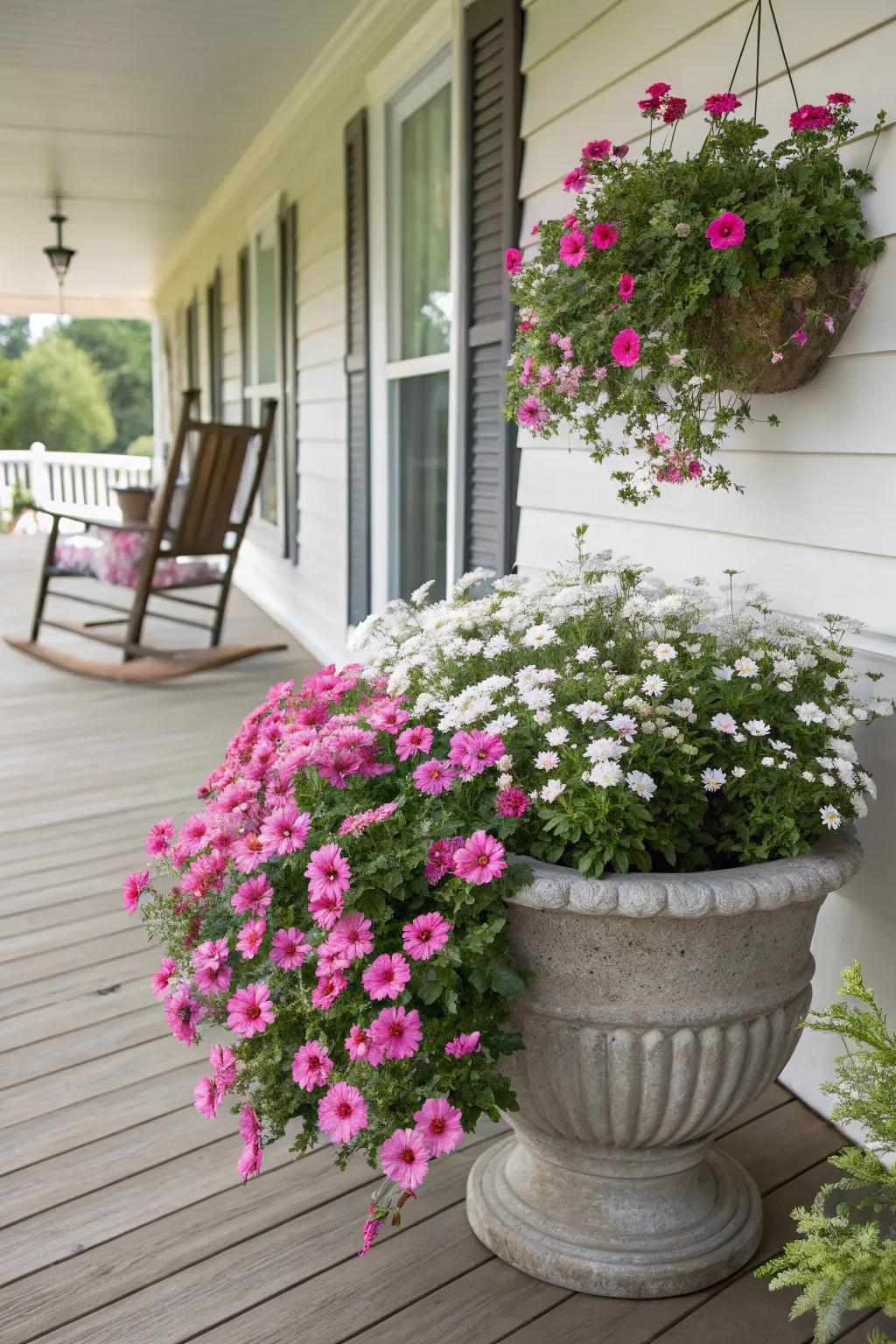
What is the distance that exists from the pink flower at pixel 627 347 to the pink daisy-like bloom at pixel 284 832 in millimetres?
801

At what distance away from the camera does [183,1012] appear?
1500mm

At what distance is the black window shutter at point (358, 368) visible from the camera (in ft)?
13.8

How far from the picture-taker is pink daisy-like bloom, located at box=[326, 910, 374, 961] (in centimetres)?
134

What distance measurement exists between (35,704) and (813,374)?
3541mm

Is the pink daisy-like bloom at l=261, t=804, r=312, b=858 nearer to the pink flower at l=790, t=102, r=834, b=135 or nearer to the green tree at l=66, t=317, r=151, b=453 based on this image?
the pink flower at l=790, t=102, r=834, b=135

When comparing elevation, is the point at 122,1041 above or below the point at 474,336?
below

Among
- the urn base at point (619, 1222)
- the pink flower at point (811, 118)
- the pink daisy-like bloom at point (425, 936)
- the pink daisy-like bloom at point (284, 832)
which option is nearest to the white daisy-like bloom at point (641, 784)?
the pink daisy-like bloom at point (425, 936)

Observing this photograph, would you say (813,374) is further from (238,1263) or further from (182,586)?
(182,586)

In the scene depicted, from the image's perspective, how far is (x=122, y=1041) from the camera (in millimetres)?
2121

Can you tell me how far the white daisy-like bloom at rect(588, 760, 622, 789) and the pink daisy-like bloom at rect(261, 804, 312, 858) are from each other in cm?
36

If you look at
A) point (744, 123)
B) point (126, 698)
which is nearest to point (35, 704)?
point (126, 698)

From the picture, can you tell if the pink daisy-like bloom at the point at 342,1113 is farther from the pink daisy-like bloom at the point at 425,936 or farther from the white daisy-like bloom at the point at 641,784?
the white daisy-like bloom at the point at 641,784

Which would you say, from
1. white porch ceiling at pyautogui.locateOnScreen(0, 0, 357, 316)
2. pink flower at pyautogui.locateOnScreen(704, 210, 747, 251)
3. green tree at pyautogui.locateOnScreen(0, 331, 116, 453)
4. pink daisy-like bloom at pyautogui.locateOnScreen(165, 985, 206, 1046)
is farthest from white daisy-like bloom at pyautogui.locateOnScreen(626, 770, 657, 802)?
green tree at pyautogui.locateOnScreen(0, 331, 116, 453)

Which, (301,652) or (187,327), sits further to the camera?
(187,327)
